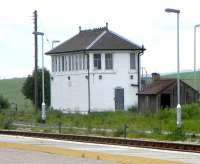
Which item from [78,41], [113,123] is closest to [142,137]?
[113,123]

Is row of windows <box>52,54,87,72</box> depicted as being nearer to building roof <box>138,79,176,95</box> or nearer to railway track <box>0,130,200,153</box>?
building roof <box>138,79,176,95</box>

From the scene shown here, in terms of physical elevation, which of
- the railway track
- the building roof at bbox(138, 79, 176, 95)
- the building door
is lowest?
the railway track

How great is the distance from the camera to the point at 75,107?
223 feet

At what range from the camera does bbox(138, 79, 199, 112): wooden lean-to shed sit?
60469 millimetres

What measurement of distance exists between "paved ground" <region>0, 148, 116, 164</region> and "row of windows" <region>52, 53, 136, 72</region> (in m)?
41.6

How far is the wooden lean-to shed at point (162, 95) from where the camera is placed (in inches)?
2381

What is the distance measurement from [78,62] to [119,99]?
583 centimetres

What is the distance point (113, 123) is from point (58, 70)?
86.0 feet

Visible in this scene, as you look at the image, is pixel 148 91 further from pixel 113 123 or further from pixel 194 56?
pixel 113 123

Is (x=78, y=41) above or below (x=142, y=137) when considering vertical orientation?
above

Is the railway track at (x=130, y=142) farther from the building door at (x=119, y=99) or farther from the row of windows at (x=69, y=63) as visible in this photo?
the row of windows at (x=69, y=63)

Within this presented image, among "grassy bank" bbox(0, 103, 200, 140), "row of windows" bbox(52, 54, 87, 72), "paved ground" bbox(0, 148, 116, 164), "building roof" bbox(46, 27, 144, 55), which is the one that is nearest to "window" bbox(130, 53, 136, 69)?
"building roof" bbox(46, 27, 144, 55)

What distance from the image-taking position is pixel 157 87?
61.9 m

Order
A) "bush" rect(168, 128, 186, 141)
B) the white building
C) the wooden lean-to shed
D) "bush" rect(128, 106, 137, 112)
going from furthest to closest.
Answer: the white building
"bush" rect(128, 106, 137, 112)
the wooden lean-to shed
"bush" rect(168, 128, 186, 141)
